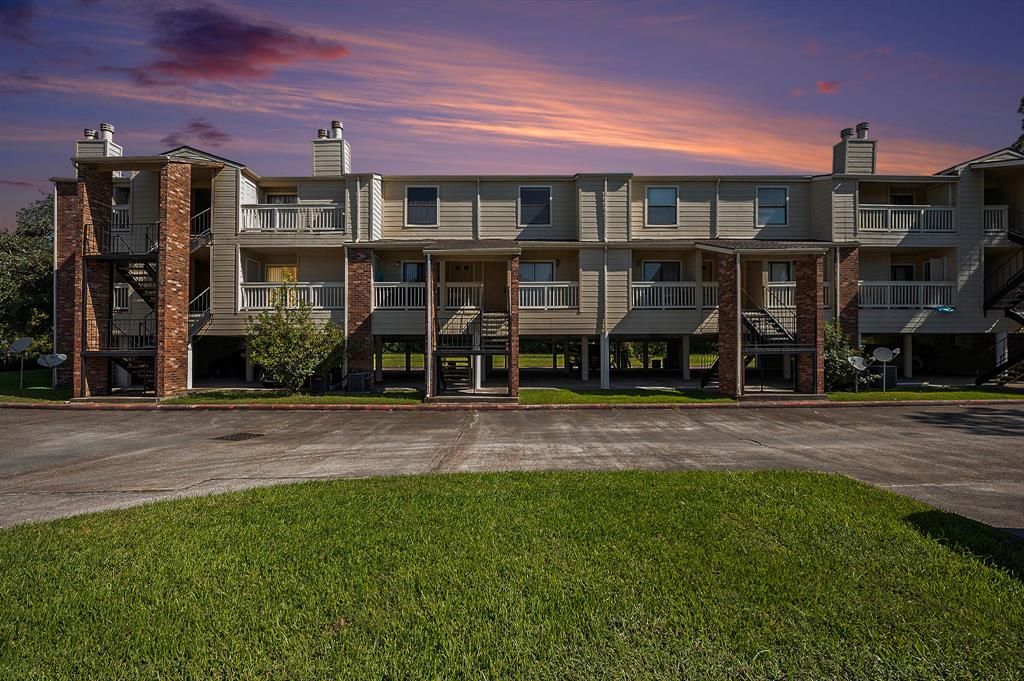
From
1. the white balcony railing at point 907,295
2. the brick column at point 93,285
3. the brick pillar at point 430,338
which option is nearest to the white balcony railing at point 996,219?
the white balcony railing at point 907,295

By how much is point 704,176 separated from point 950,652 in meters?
21.2

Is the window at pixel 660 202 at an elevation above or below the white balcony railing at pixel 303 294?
above

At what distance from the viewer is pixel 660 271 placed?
73.9 ft

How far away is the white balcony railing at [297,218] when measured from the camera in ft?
69.0

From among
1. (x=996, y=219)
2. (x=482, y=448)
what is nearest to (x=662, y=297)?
(x=482, y=448)

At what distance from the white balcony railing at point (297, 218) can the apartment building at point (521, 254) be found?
0.29 feet

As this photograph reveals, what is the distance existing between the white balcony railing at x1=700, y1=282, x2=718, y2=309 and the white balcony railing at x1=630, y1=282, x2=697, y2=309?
1.22 feet

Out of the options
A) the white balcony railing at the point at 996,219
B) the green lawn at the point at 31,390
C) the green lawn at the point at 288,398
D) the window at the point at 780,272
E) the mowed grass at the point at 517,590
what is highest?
the white balcony railing at the point at 996,219

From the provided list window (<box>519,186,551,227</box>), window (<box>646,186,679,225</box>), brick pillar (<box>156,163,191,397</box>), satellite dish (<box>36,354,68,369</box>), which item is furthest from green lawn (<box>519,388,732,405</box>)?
satellite dish (<box>36,354,68,369</box>)

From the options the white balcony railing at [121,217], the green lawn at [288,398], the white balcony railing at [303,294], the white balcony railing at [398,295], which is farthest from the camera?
the white balcony railing at [121,217]

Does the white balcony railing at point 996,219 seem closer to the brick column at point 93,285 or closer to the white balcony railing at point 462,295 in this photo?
the white balcony railing at point 462,295

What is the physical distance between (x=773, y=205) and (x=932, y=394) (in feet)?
31.7

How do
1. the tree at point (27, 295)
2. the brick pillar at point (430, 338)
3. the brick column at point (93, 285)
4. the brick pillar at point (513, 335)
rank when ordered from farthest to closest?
the tree at point (27, 295)
the brick column at point (93, 285)
the brick pillar at point (513, 335)
the brick pillar at point (430, 338)

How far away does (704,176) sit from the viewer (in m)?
21.8
